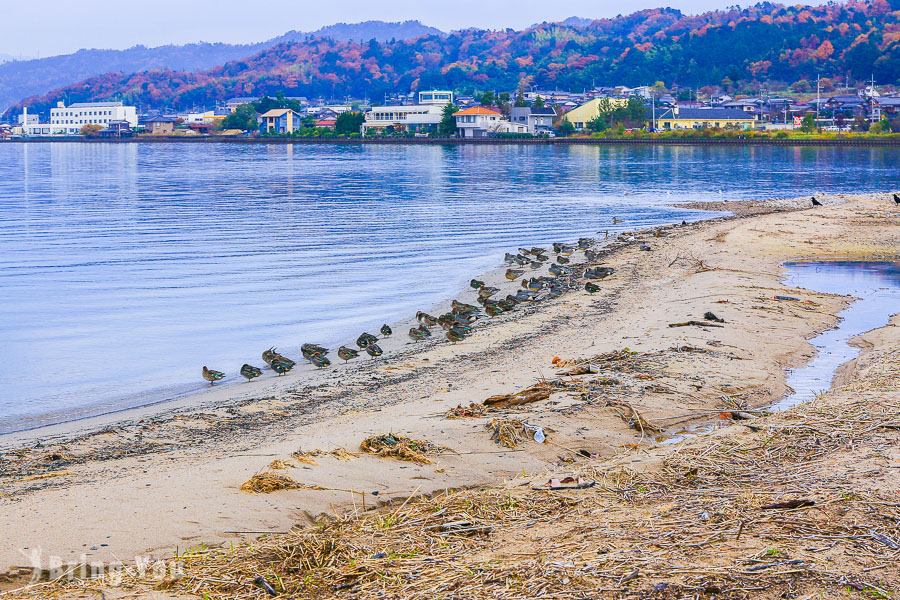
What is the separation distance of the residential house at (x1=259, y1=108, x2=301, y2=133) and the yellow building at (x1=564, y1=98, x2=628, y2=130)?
54336 millimetres

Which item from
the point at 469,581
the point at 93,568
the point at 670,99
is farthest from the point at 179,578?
the point at 670,99

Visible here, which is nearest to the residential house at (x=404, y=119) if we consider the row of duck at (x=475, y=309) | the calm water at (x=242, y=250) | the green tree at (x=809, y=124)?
the green tree at (x=809, y=124)

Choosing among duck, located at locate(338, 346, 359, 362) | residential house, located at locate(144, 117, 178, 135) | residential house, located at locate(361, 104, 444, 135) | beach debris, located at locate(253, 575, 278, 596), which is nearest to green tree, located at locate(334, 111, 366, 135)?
residential house, located at locate(361, 104, 444, 135)

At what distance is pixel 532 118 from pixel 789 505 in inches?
5631

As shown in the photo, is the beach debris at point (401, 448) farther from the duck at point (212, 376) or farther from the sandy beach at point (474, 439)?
the duck at point (212, 376)

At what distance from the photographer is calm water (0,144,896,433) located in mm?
14406

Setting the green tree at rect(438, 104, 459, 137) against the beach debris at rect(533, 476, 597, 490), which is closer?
the beach debris at rect(533, 476, 597, 490)

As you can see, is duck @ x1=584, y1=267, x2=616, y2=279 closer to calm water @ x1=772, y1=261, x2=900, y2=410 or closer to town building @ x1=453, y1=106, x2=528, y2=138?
calm water @ x1=772, y1=261, x2=900, y2=410

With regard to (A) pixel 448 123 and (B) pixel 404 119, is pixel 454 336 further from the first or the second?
(B) pixel 404 119

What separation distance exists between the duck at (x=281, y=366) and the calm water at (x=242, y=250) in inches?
42.5

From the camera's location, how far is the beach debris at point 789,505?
5391 mm

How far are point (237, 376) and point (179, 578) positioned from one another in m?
8.33

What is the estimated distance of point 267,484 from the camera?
255 inches

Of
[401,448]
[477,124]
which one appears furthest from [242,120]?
[401,448]
